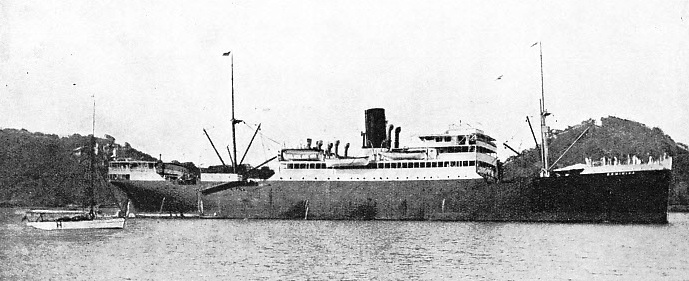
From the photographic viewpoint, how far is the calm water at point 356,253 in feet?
63.2

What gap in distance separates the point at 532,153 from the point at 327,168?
5341 cm

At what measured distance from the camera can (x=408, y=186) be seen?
3822 centimetres

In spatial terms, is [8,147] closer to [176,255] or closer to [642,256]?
[176,255]

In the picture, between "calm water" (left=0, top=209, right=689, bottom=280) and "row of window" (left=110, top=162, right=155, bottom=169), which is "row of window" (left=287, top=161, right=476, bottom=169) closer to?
"calm water" (left=0, top=209, right=689, bottom=280)

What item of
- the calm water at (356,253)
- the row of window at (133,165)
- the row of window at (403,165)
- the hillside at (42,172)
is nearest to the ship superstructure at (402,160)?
the row of window at (403,165)

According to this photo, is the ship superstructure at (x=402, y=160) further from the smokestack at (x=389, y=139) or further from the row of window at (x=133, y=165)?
the row of window at (x=133, y=165)

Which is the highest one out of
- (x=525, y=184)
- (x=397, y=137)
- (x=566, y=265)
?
(x=397, y=137)

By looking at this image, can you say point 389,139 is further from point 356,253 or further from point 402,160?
point 356,253

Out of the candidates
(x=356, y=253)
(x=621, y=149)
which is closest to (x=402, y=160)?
(x=356, y=253)

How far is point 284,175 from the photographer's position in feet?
134

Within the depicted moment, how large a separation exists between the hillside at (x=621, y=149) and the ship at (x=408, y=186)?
24.3m

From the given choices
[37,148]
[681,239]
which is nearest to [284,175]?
[681,239]

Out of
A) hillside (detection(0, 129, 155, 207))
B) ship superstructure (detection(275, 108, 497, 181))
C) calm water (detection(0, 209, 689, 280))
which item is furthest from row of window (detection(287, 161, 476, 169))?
hillside (detection(0, 129, 155, 207))

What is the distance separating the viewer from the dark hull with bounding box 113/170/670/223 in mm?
34625
